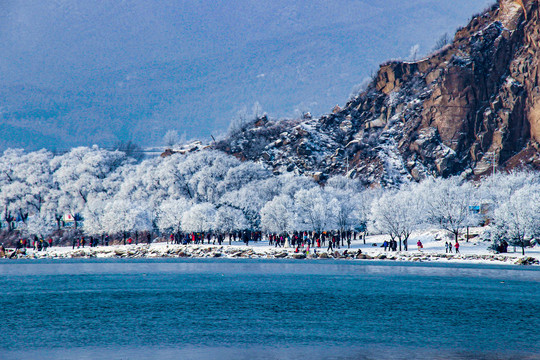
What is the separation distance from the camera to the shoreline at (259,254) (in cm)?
7156

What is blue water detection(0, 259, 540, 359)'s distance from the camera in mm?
22234

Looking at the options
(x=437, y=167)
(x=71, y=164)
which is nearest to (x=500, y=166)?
(x=437, y=167)

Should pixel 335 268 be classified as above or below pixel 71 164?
below

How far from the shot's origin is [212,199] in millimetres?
123938

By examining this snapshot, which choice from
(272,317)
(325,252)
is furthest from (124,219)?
(272,317)

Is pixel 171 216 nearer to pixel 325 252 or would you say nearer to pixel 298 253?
pixel 298 253

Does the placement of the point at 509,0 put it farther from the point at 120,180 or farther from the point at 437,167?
the point at 120,180

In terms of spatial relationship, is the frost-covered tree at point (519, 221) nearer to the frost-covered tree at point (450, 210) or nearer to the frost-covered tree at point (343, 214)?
the frost-covered tree at point (450, 210)

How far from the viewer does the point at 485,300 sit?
121 ft

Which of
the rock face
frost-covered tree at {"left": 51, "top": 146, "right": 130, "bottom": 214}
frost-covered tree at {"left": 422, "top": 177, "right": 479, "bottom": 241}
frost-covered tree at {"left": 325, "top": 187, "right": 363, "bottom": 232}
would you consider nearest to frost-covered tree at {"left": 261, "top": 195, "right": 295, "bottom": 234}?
frost-covered tree at {"left": 325, "top": 187, "right": 363, "bottom": 232}

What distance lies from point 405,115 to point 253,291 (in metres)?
167

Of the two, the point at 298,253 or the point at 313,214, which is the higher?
the point at 313,214

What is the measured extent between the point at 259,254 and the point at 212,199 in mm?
41947

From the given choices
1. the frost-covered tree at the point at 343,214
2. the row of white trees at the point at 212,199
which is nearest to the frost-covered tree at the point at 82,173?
the row of white trees at the point at 212,199
